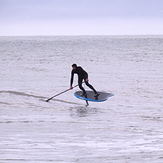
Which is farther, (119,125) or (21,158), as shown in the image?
(119,125)

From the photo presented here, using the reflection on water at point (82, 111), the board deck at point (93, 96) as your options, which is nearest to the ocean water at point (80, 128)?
the reflection on water at point (82, 111)

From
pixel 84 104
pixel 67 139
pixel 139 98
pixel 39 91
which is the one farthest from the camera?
pixel 39 91

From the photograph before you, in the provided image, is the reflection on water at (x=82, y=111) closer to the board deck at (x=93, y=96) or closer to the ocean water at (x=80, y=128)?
the ocean water at (x=80, y=128)

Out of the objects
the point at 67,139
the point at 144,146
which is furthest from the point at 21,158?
the point at 144,146

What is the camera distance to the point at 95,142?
38.2 feet

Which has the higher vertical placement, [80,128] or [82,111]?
[80,128]

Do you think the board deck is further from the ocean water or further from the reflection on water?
the reflection on water

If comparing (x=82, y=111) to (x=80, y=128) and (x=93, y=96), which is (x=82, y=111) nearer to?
(x=93, y=96)

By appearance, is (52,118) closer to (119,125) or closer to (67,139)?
(119,125)

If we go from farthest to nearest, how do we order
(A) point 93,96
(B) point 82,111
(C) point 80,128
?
(A) point 93,96 < (B) point 82,111 < (C) point 80,128

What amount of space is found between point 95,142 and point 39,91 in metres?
14.6

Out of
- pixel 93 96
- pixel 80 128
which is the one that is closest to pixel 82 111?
pixel 93 96

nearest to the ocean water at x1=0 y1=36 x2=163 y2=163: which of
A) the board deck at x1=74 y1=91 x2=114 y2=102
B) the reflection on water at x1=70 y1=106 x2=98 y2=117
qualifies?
the reflection on water at x1=70 y1=106 x2=98 y2=117

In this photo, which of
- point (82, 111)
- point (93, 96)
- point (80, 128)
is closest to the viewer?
point (80, 128)
